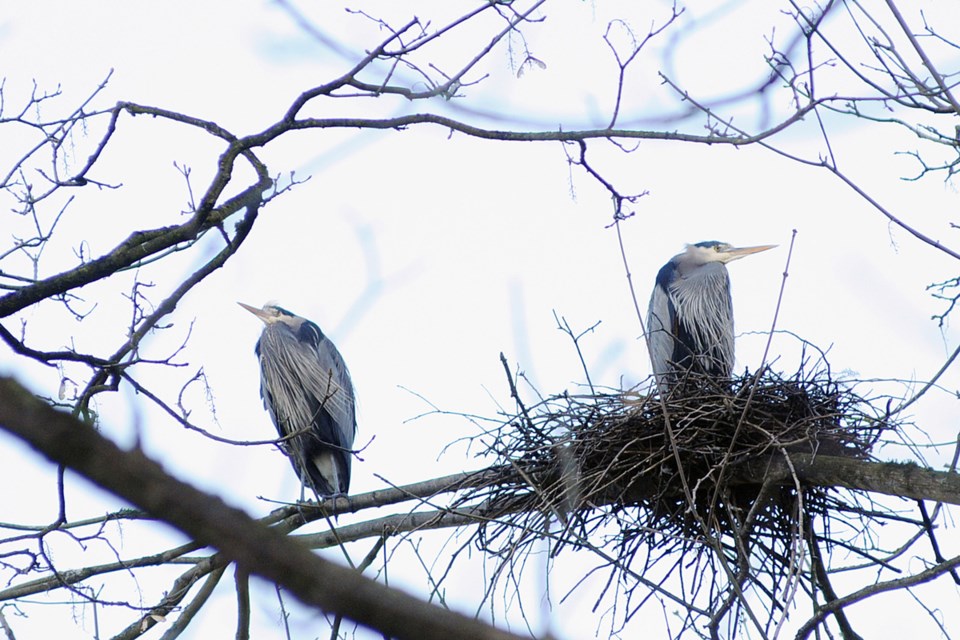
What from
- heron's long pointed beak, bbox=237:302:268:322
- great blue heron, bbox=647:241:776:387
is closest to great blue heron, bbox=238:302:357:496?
heron's long pointed beak, bbox=237:302:268:322

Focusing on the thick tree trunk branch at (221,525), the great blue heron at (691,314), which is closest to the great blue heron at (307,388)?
the great blue heron at (691,314)

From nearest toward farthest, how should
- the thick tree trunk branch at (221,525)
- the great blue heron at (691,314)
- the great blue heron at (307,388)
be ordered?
the thick tree trunk branch at (221,525)
the great blue heron at (691,314)
the great blue heron at (307,388)

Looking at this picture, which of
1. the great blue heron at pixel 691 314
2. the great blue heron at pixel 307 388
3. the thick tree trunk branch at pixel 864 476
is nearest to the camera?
the thick tree trunk branch at pixel 864 476

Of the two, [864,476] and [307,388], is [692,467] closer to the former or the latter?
[864,476]

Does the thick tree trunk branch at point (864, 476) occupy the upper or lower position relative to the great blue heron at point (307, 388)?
lower

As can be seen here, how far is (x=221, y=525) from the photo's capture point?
62 centimetres

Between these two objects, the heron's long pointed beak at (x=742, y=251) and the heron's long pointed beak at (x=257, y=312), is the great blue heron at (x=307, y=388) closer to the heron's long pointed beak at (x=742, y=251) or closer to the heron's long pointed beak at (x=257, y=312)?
the heron's long pointed beak at (x=257, y=312)

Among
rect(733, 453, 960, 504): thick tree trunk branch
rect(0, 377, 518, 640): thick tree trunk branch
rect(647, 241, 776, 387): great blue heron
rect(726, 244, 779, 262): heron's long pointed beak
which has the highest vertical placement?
rect(726, 244, 779, 262): heron's long pointed beak

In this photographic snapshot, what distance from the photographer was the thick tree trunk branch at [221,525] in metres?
0.62

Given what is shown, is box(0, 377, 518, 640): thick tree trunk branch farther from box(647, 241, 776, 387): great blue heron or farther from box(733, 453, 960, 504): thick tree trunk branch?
box(647, 241, 776, 387): great blue heron

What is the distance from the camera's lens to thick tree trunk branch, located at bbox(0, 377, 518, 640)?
0.62 metres

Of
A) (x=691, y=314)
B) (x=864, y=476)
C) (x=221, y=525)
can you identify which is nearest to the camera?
(x=221, y=525)

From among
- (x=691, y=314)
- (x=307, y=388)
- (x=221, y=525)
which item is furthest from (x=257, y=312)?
(x=221, y=525)

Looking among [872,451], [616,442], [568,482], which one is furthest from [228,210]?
[872,451]
